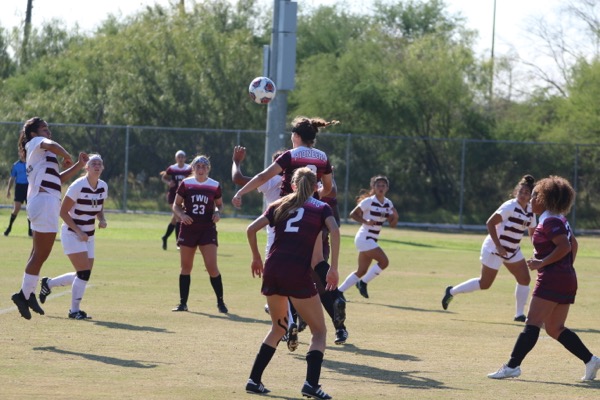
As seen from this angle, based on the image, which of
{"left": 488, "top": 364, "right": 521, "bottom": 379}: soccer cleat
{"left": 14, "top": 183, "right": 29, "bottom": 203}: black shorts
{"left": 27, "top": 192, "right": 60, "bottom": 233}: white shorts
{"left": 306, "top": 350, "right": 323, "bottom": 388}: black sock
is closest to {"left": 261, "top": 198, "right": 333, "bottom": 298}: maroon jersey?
{"left": 306, "top": 350, "right": 323, "bottom": 388}: black sock

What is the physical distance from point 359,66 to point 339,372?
31.4 m

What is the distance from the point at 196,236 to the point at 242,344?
3088 millimetres

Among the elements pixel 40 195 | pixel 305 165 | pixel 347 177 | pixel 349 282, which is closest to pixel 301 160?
pixel 305 165

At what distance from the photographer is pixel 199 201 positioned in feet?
45.6

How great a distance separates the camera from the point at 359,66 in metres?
40.3

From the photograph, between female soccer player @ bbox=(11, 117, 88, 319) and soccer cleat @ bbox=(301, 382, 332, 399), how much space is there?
4115 millimetres

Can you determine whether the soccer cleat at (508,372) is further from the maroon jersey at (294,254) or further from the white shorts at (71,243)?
the white shorts at (71,243)

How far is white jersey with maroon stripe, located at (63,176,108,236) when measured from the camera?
41.9 ft

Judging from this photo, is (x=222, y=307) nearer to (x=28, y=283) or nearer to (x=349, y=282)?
(x=349, y=282)

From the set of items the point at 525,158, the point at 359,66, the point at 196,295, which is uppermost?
the point at 359,66

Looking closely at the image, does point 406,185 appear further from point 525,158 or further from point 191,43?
point 191,43

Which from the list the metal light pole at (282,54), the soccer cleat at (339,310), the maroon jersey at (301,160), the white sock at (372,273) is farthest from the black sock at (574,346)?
the metal light pole at (282,54)

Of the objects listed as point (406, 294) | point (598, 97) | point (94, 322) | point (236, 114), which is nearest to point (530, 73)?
point (598, 97)

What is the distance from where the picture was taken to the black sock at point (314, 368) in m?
8.20
